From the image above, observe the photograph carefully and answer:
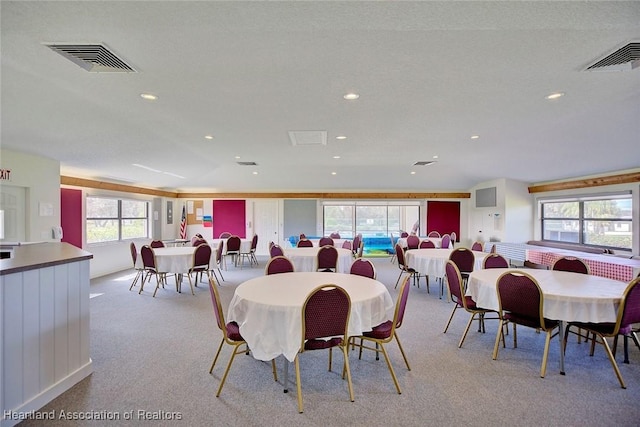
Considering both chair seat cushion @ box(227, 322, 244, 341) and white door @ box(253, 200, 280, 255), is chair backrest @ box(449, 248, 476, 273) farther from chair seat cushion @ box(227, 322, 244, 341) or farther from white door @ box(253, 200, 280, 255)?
white door @ box(253, 200, 280, 255)

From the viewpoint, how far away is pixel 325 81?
300 cm

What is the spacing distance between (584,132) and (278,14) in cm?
526

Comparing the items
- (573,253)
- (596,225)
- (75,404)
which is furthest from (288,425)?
(596,225)

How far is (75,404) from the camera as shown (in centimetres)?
237

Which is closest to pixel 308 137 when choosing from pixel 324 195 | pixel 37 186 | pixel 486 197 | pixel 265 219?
pixel 37 186

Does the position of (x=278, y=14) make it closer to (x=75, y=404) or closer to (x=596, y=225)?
Result: (x=75, y=404)

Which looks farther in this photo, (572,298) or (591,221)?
(591,221)

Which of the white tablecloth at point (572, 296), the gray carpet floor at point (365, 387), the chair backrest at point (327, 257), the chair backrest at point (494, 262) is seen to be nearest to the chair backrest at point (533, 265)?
the chair backrest at point (494, 262)

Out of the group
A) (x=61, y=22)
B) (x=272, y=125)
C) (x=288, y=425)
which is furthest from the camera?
(x=272, y=125)

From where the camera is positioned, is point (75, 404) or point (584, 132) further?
point (584, 132)

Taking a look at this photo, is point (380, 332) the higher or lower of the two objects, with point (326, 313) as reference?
lower

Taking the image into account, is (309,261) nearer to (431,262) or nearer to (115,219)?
(431,262)

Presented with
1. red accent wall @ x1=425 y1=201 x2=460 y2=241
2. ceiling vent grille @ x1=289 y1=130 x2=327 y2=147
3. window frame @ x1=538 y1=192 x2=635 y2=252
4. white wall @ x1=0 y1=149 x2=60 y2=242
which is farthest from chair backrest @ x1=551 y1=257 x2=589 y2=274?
white wall @ x1=0 y1=149 x2=60 y2=242

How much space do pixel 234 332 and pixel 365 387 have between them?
1.20 meters
